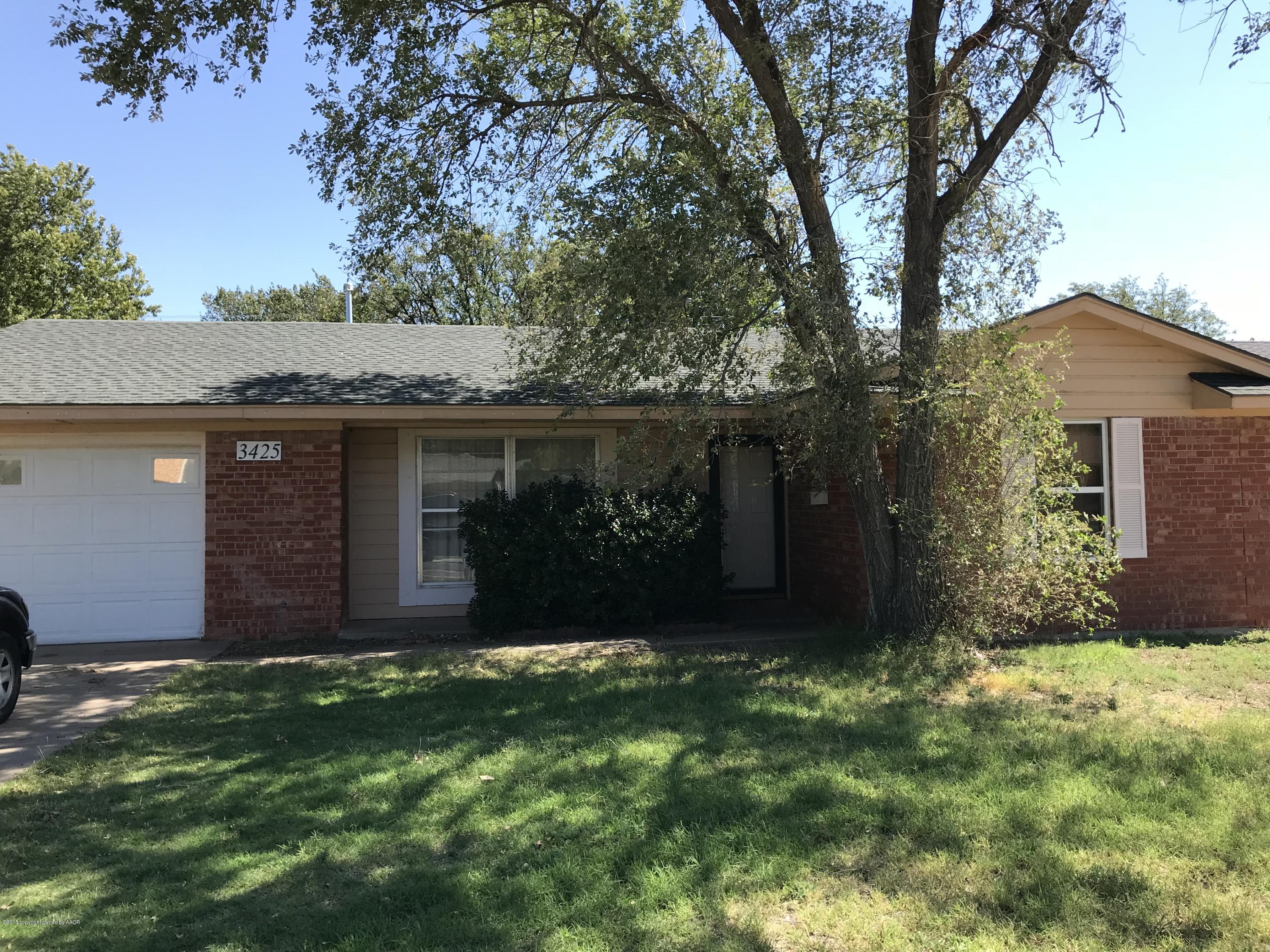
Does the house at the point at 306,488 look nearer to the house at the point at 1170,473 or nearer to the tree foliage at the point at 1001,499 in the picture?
the house at the point at 1170,473

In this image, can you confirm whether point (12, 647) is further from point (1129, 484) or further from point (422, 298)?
point (422, 298)

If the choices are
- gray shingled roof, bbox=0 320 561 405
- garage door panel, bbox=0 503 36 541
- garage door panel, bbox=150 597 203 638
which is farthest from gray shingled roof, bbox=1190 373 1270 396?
garage door panel, bbox=0 503 36 541

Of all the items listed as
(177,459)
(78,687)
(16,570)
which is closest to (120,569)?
(16,570)

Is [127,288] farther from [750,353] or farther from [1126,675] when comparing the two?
[1126,675]

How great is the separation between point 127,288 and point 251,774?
2559 centimetres

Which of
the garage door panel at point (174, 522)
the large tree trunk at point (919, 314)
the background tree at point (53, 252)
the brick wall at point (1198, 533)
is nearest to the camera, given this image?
the large tree trunk at point (919, 314)

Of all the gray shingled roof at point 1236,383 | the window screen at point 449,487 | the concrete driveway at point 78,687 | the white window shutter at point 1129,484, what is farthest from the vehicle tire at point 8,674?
the gray shingled roof at point 1236,383

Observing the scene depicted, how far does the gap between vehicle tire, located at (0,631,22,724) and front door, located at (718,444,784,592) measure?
26.8ft

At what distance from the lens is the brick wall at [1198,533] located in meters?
9.82

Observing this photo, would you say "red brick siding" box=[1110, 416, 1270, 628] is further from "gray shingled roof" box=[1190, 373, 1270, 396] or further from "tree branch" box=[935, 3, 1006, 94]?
"tree branch" box=[935, 3, 1006, 94]

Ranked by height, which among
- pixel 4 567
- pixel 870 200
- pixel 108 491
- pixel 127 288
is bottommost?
pixel 4 567

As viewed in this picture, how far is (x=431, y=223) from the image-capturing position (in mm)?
10031

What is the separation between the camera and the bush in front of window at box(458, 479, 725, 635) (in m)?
9.73

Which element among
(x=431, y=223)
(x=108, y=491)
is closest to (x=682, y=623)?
(x=431, y=223)
